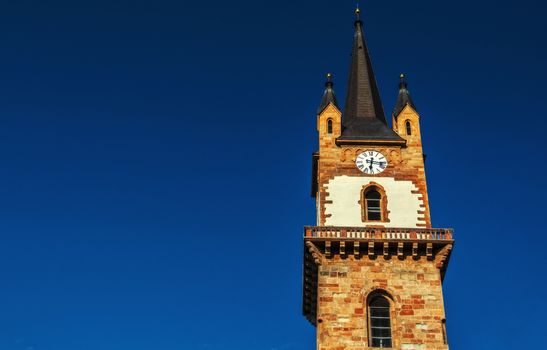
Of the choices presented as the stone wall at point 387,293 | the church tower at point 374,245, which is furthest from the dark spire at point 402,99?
the stone wall at point 387,293

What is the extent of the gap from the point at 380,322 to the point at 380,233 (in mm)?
4274

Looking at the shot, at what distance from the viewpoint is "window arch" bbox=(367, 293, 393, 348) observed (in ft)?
120

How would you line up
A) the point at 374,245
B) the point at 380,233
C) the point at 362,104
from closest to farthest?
the point at 374,245 < the point at 380,233 < the point at 362,104

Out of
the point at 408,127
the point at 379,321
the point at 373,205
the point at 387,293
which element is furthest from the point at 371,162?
the point at 379,321

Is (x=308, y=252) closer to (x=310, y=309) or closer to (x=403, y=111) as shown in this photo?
(x=310, y=309)

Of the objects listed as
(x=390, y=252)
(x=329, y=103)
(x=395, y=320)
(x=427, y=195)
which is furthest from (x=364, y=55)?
(x=395, y=320)

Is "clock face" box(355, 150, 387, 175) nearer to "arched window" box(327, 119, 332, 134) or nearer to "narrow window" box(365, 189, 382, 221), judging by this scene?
"narrow window" box(365, 189, 382, 221)

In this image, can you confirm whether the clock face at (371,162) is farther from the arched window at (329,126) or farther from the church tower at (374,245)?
the arched window at (329,126)

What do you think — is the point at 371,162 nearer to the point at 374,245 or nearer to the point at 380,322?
the point at 374,245

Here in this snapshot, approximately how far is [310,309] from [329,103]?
446 inches

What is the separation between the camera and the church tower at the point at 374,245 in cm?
3672

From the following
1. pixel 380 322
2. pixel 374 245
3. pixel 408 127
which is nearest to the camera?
pixel 380 322

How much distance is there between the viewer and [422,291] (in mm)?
37531

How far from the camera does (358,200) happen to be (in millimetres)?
40875
